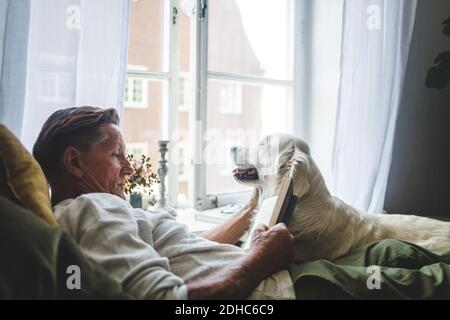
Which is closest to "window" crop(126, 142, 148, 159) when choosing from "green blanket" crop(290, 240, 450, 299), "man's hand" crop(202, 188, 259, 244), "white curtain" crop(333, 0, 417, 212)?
"man's hand" crop(202, 188, 259, 244)

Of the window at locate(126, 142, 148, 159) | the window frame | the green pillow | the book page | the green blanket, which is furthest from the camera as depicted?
the window frame

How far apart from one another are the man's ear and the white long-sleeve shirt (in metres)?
0.13

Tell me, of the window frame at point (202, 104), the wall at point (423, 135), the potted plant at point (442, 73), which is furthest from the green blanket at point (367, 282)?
the wall at point (423, 135)

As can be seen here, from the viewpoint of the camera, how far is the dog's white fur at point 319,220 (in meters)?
1.62

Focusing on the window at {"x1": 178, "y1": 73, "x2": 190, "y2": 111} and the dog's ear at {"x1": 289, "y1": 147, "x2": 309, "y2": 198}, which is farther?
the window at {"x1": 178, "y1": 73, "x2": 190, "y2": 111}

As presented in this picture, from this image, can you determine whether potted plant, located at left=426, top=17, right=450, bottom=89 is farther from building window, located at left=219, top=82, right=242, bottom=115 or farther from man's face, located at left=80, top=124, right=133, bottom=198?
man's face, located at left=80, top=124, right=133, bottom=198

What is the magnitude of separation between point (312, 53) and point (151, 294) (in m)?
2.43

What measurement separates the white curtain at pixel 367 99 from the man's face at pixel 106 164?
156cm

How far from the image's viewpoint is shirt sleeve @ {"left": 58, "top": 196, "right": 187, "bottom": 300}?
0.85 metres

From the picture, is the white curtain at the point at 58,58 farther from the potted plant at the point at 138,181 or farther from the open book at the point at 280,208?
the open book at the point at 280,208

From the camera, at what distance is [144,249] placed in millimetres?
925
